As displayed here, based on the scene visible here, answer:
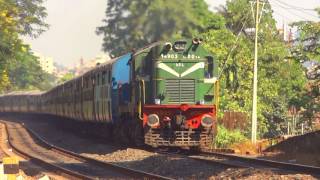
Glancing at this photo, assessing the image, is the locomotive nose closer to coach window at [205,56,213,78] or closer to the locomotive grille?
the locomotive grille

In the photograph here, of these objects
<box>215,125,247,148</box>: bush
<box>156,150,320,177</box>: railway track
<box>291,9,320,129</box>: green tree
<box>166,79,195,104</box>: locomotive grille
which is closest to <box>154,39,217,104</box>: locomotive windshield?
<box>166,79,195,104</box>: locomotive grille

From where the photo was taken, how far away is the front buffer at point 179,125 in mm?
20531

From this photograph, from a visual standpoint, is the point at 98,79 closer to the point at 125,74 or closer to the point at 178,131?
the point at 125,74

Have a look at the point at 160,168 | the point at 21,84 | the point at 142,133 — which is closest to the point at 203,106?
the point at 142,133

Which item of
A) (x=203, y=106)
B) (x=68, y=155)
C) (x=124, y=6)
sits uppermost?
(x=124, y=6)

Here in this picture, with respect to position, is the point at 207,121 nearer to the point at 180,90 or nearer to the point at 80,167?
the point at 180,90

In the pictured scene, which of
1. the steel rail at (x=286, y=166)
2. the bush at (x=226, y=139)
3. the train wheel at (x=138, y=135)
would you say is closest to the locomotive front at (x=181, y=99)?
the train wheel at (x=138, y=135)

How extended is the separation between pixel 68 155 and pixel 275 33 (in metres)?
37.7

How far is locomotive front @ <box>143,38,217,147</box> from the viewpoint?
2062 cm

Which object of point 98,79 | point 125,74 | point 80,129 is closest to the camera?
Answer: point 125,74

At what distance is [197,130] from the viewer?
21062 mm

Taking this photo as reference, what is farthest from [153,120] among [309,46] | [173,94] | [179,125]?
[309,46]

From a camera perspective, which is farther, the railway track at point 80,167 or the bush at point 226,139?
the bush at point 226,139

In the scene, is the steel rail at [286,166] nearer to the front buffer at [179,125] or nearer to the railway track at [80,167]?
the front buffer at [179,125]
